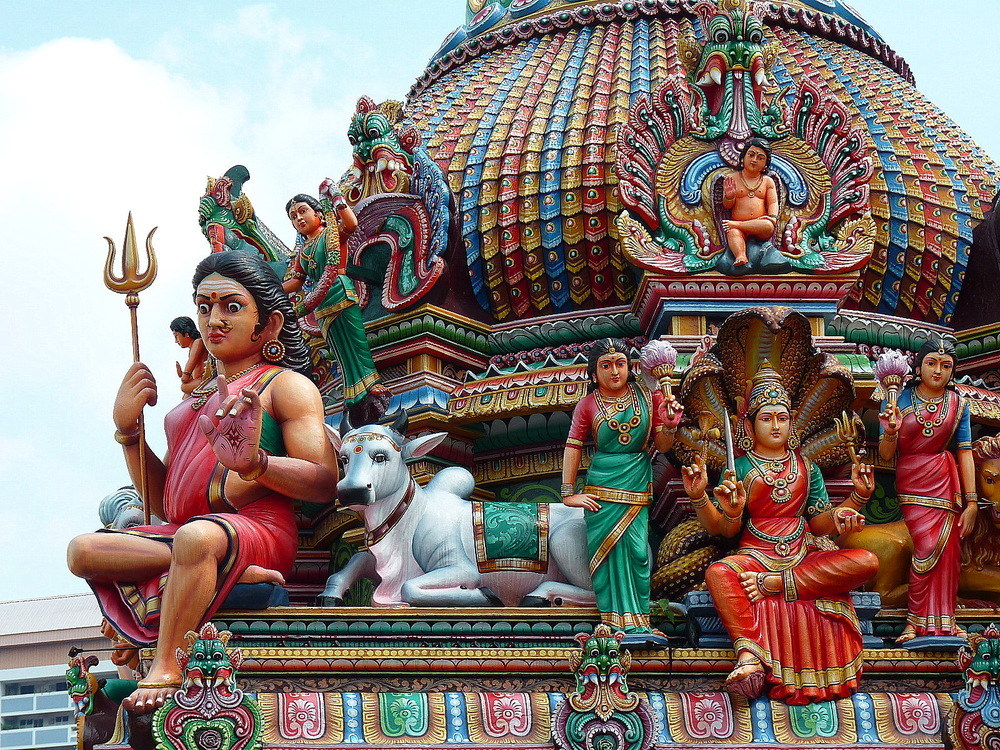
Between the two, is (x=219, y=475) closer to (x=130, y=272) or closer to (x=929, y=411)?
(x=130, y=272)

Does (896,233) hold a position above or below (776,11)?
below

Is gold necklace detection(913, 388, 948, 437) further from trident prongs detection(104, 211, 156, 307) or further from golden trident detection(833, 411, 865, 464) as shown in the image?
trident prongs detection(104, 211, 156, 307)

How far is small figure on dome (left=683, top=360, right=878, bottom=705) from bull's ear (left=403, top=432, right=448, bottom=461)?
6.82ft

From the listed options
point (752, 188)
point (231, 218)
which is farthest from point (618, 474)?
point (231, 218)

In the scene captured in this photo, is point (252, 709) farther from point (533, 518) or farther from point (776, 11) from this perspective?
point (776, 11)

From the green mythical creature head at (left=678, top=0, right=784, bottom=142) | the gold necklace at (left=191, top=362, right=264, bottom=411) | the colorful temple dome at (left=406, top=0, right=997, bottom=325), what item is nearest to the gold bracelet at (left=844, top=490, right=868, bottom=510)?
the colorful temple dome at (left=406, top=0, right=997, bottom=325)

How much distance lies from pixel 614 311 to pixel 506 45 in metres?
4.02

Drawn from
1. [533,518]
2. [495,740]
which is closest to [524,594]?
[533,518]

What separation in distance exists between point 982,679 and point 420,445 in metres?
4.39

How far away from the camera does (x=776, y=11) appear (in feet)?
62.0

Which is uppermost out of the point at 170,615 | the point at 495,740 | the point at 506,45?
the point at 506,45

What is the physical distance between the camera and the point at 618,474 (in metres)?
13.2

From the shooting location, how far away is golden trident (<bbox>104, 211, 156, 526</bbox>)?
1401cm

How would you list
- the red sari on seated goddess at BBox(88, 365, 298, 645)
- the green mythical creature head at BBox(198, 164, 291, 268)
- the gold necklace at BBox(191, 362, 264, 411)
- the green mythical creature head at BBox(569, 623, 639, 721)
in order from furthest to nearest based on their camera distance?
the green mythical creature head at BBox(198, 164, 291, 268) → the gold necklace at BBox(191, 362, 264, 411) → the red sari on seated goddess at BBox(88, 365, 298, 645) → the green mythical creature head at BBox(569, 623, 639, 721)
